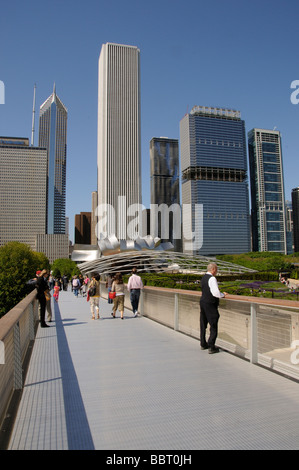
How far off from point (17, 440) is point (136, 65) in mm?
151133

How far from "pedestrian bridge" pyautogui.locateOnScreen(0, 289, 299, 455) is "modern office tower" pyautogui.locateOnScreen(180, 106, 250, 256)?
141 meters

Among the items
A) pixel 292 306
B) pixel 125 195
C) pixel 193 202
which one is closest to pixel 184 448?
pixel 292 306

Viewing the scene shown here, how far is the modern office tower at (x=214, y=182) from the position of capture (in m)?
147

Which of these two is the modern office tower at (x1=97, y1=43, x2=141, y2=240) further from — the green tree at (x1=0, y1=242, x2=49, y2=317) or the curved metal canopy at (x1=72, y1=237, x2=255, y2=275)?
the green tree at (x1=0, y1=242, x2=49, y2=317)

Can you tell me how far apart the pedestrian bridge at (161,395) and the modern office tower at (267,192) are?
160 m

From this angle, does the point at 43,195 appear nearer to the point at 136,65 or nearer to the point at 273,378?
the point at 136,65

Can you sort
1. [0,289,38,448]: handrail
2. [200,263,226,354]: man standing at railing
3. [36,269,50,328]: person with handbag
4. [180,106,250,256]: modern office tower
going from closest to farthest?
1. [0,289,38,448]: handrail
2. [200,263,226,354]: man standing at railing
3. [36,269,50,328]: person with handbag
4. [180,106,250,256]: modern office tower

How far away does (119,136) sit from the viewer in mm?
135625

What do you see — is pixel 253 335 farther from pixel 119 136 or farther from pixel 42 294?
pixel 119 136

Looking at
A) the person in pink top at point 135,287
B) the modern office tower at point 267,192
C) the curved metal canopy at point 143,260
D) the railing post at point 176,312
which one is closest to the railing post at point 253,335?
the railing post at point 176,312

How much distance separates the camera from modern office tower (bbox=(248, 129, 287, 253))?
16225cm

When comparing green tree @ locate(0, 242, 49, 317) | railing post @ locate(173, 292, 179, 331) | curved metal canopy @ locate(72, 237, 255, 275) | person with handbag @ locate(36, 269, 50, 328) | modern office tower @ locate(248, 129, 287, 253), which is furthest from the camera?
modern office tower @ locate(248, 129, 287, 253)

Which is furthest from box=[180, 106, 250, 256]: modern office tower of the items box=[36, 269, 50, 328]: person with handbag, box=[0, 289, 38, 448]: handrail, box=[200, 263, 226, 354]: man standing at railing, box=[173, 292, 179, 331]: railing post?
box=[0, 289, 38, 448]: handrail

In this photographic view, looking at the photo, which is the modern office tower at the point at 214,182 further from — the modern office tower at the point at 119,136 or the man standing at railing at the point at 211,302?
the man standing at railing at the point at 211,302
